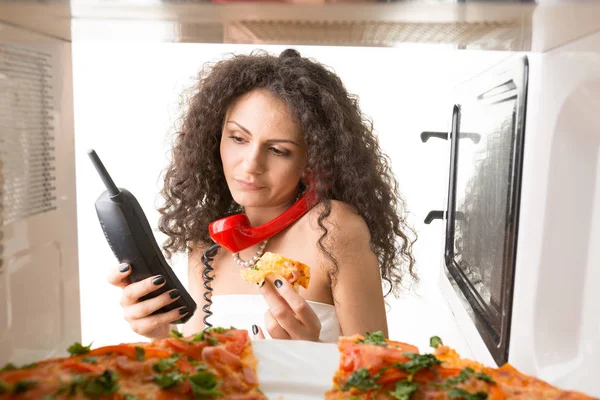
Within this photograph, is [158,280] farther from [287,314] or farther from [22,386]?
[22,386]

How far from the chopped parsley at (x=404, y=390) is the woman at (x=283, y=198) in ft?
1.03

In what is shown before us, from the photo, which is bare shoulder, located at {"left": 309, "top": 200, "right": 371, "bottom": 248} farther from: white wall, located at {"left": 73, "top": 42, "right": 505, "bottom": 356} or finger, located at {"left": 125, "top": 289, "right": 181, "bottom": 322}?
finger, located at {"left": 125, "top": 289, "right": 181, "bottom": 322}

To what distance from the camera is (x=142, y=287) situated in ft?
3.93

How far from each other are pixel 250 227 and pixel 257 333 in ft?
0.72

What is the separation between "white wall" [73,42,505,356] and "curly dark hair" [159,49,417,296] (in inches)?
1.0

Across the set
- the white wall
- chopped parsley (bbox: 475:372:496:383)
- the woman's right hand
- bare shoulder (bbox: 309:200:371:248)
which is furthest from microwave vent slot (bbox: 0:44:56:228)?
chopped parsley (bbox: 475:372:496:383)

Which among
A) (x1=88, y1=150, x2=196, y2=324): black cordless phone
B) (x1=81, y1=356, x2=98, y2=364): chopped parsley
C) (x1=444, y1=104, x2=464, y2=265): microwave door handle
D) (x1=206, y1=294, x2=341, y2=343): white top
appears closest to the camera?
(x1=81, y1=356, x2=98, y2=364): chopped parsley

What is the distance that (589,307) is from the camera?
1.03 m

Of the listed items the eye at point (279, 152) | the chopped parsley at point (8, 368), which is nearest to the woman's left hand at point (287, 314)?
the eye at point (279, 152)

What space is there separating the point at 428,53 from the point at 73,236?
30.4 inches

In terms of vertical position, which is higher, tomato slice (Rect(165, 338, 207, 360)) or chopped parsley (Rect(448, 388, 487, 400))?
Result: tomato slice (Rect(165, 338, 207, 360))

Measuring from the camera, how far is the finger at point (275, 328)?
121 centimetres

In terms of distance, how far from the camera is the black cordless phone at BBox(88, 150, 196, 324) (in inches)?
45.0

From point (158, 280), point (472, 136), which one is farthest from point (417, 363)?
point (472, 136)
